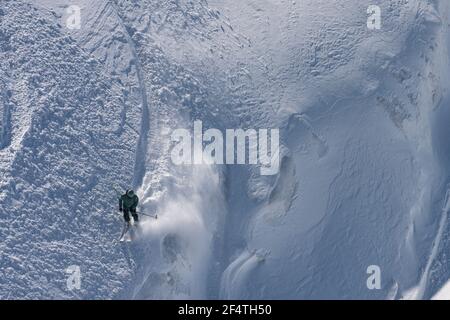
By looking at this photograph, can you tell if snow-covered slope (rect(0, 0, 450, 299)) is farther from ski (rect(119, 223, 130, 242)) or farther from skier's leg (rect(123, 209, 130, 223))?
skier's leg (rect(123, 209, 130, 223))

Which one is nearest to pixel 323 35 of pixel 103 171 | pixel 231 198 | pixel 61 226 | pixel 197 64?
pixel 197 64

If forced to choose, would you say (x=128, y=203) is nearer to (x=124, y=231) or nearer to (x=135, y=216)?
(x=135, y=216)

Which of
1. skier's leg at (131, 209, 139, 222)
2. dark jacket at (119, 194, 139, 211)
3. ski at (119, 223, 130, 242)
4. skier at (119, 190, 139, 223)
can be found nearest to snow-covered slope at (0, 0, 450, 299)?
ski at (119, 223, 130, 242)

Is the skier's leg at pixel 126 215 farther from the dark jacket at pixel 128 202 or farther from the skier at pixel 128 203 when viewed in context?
the dark jacket at pixel 128 202

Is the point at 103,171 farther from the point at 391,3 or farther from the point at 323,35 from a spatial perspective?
the point at 391,3

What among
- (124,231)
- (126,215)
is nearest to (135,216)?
(126,215)
